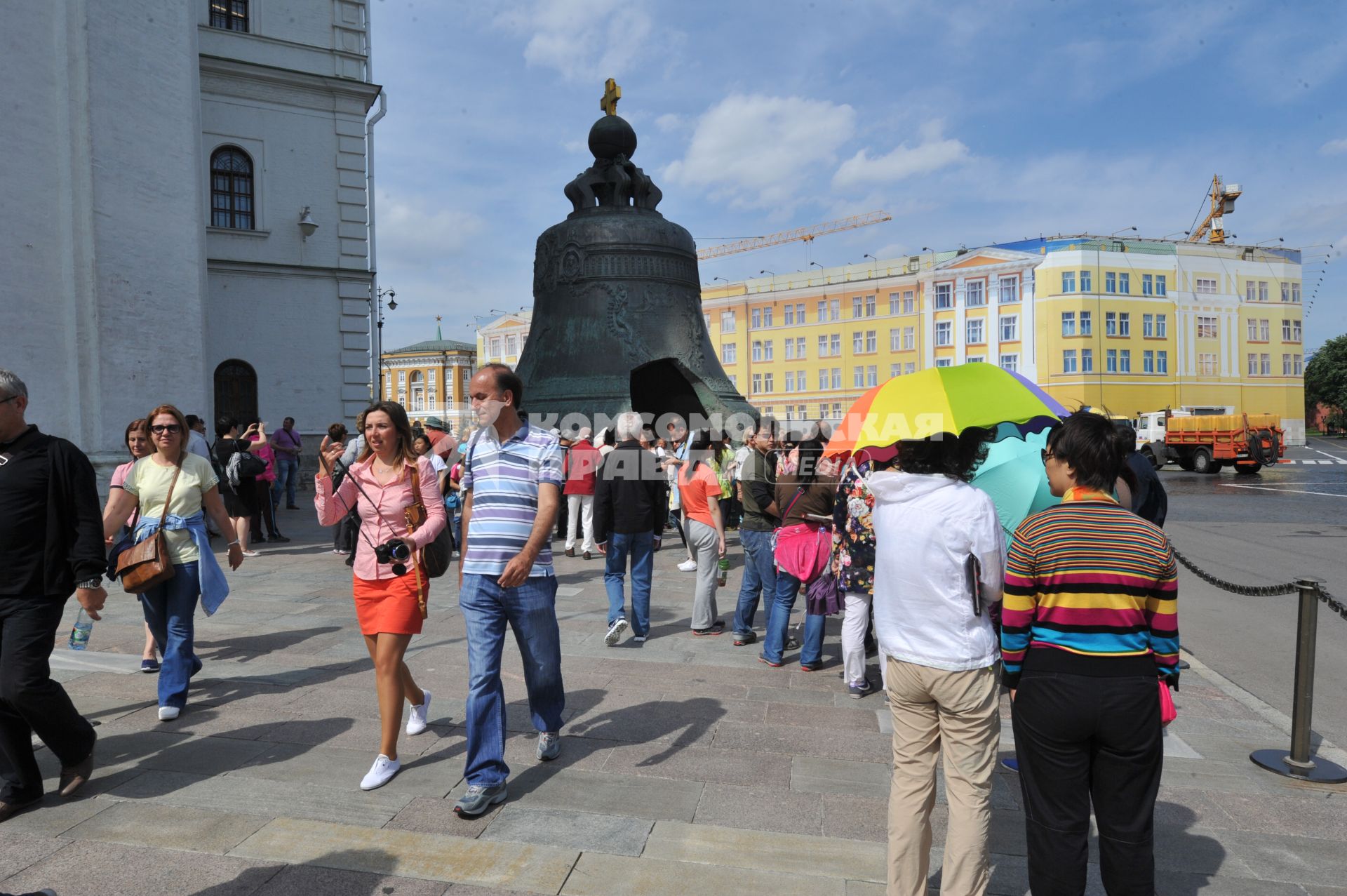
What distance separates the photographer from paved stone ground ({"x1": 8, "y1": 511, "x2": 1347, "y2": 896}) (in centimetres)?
308

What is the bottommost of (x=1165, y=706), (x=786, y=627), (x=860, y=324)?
(x=786, y=627)

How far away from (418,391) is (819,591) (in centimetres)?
8432

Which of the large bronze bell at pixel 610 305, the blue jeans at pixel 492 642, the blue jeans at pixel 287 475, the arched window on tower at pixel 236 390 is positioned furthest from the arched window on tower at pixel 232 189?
the blue jeans at pixel 492 642

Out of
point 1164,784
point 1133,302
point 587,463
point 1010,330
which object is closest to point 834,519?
point 1164,784

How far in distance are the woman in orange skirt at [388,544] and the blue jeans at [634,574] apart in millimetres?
2308

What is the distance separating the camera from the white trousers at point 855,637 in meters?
5.24

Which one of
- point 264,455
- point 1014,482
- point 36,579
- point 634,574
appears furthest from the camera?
point 264,455

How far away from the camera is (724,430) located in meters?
11.4

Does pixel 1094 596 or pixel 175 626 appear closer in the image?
pixel 1094 596

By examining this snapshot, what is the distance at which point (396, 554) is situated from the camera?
12.7 feet

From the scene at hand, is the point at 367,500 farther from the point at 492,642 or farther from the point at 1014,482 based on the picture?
the point at 1014,482

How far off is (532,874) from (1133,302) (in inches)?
2194

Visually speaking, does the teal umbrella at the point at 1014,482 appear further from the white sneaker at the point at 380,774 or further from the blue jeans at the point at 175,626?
the blue jeans at the point at 175,626

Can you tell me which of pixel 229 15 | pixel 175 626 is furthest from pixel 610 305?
pixel 229 15
